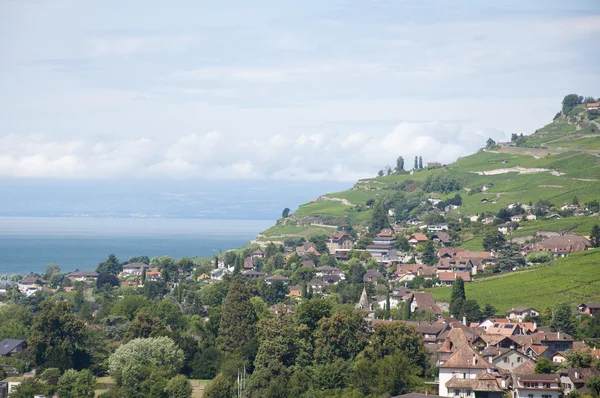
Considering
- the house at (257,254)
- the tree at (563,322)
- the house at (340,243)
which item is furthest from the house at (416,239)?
the tree at (563,322)

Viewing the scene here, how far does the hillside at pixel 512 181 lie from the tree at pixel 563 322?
117 ft

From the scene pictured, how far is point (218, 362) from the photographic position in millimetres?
62344

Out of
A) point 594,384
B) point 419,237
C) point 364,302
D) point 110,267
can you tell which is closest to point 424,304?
point 364,302

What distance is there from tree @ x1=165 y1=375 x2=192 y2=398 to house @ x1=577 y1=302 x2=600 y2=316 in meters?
33.3

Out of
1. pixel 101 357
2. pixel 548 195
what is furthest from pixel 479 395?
pixel 548 195

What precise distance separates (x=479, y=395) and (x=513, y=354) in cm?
837

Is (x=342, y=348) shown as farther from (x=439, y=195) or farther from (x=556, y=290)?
(x=439, y=195)

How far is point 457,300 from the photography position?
7694cm

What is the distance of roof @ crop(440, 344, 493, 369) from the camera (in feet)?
171

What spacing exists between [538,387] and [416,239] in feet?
210

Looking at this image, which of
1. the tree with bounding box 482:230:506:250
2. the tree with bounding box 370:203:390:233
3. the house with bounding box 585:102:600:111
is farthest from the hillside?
the tree with bounding box 370:203:390:233

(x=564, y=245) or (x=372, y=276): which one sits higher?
(x=564, y=245)

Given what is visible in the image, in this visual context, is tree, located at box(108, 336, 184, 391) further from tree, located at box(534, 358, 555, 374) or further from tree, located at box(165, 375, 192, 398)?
tree, located at box(534, 358, 555, 374)

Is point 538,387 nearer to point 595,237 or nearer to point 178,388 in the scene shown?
point 178,388
